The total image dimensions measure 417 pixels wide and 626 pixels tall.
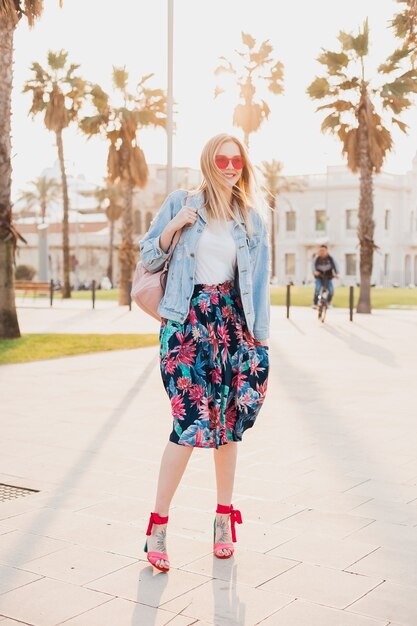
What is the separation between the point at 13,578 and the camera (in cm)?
388

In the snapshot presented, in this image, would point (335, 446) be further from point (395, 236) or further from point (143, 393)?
point (395, 236)

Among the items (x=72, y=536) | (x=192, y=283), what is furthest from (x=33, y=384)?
(x=192, y=283)

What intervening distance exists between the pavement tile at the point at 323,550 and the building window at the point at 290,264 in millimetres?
70644

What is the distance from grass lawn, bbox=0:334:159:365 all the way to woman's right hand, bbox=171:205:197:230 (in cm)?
895

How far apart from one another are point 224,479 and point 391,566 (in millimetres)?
847

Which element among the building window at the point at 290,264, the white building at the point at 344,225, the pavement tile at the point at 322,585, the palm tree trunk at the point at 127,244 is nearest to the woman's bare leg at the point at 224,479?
the pavement tile at the point at 322,585

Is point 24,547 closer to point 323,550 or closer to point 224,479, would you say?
point 224,479

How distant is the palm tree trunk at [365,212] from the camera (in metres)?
27.0

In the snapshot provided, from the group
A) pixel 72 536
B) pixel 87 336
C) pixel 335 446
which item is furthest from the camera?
pixel 87 336

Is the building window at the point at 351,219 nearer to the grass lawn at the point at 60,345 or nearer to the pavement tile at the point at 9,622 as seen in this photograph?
the grass lawn at the point at 60,345

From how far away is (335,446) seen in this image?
684cm

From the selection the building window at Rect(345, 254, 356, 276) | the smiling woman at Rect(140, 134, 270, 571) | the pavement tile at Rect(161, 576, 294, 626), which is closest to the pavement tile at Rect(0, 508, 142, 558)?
the smiling woman at Rect(140, 134, 270, 571)

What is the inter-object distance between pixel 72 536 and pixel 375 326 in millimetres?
17016

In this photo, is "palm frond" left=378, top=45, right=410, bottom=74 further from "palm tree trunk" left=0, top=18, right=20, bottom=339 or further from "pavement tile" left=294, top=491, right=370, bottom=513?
"pavement tile" left=294, top=491, right=370, bottom=513
